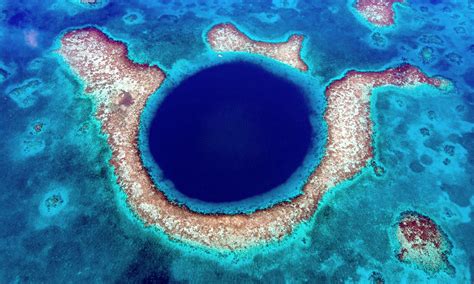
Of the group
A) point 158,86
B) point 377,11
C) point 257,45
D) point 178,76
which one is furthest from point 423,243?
point 377,11

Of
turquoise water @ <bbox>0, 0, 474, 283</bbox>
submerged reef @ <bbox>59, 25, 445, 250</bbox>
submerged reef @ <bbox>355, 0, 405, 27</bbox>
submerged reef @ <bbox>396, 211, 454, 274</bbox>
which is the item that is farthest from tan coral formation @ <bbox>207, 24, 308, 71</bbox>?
submerged reef @ <bbox>396, 211, 454, 274</bbox>

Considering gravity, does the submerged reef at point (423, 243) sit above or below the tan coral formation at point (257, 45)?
below

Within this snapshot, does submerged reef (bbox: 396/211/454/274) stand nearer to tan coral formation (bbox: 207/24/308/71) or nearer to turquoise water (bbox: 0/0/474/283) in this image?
turquoise water (bbox: 0/0/474/283)

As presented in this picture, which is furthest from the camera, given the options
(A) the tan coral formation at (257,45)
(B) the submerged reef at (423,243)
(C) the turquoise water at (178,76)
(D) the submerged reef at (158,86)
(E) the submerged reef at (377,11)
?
(E) the submerged reef at (377,11)

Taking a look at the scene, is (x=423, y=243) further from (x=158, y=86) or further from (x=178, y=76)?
(x=158, y=86)

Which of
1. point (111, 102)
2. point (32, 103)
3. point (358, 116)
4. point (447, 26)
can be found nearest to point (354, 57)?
point (358, 116)

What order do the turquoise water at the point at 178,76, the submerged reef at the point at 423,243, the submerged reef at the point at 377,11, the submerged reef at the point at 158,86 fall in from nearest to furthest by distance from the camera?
the turquoise water at the point at 178,76, the submerged reef at the point at 423,243, the submerged reef at the point at 158,86, the submerged reef at the point at 377,11

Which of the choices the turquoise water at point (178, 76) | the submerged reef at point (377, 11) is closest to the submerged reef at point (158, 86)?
the turquoise water at point (178, 76)

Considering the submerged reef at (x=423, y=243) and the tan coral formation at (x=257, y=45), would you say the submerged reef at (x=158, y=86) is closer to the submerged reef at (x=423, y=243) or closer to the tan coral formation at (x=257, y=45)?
the tan coral formation at (x=257, y=45)

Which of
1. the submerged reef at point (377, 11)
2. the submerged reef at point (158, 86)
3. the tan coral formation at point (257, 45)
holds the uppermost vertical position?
the submerged reef at point (377, 11)
